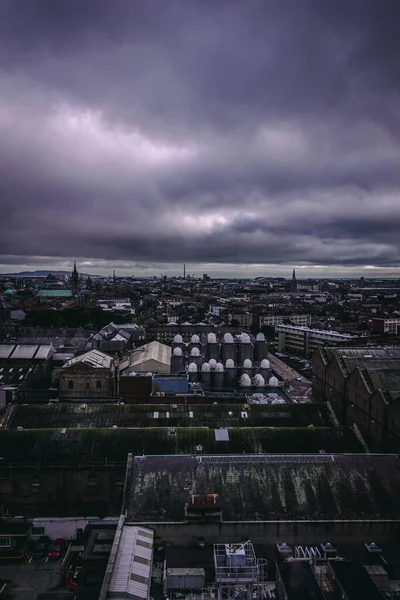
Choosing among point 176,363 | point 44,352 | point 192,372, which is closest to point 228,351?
point 176,363

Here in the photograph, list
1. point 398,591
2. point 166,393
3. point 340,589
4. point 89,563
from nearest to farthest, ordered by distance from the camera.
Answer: point 340,589
point 398,591
point 89,563
point 166,393

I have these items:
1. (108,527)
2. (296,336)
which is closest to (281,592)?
(108,527)

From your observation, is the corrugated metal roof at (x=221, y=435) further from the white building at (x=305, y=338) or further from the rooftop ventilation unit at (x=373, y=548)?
the white building at (x=305, y=338)

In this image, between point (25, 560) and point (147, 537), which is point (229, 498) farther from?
point (25, 560)

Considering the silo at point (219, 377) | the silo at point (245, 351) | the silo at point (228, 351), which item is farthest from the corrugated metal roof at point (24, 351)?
the silo at point (245, 351)

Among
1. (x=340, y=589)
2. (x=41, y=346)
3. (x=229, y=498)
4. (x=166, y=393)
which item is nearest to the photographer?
(x=340, y=589)

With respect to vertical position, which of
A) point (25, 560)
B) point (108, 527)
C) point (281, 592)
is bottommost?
point (25, 560)

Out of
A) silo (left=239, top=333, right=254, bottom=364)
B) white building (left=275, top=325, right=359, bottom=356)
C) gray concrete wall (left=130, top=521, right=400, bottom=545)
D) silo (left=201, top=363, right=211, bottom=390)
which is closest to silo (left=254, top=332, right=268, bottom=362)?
silo (left=239, top=333, right=254, bottom=364)

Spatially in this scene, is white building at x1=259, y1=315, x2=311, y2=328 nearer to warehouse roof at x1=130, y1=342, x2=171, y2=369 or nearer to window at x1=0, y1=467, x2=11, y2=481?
warehouse roof at x1=130, y1=342, x2=171, y2=369
